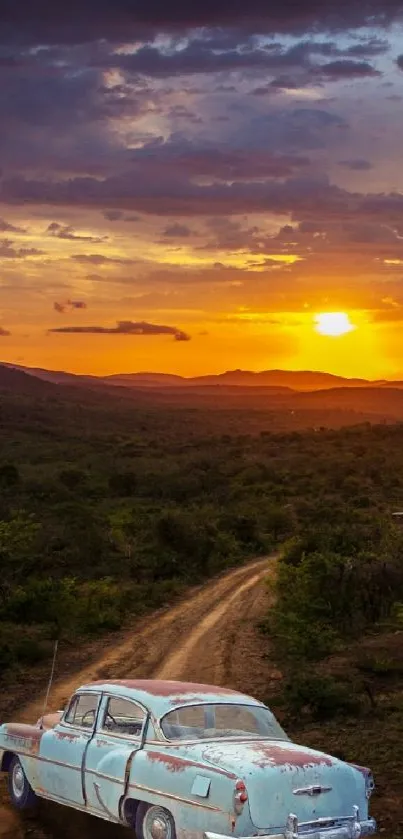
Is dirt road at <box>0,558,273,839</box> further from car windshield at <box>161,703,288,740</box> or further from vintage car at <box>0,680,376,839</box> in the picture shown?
car windshield at <box>161,703,288,740</box>

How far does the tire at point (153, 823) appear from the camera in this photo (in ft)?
26.9

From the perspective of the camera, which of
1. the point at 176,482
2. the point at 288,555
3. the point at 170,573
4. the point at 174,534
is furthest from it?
the point at 176,482

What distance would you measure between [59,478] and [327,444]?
4000cm

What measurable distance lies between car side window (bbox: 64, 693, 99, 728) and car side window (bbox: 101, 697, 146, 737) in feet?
0.69

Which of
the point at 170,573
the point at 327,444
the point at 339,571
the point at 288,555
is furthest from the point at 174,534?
the point at 327,444

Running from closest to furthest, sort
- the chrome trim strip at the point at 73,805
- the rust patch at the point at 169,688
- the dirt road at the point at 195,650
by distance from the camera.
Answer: the chrome trim strip at the point at 73,805, the rust patch at the point at 169,688, the dirt road at the point at 195,650

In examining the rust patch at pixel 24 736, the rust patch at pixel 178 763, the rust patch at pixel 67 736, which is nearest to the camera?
the rust patch at pixel 178 763

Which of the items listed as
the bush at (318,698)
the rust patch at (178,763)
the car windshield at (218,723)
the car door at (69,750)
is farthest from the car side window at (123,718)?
the bush at (318,698)

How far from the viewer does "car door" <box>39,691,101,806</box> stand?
930cm

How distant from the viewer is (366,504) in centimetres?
4522

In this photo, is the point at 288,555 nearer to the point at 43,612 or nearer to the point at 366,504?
the point at 43,612

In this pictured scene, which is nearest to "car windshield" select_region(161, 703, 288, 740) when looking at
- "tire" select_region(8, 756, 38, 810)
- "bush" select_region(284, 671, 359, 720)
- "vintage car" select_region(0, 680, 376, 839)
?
"vintage car" select_region(0, 680, 376, 839)

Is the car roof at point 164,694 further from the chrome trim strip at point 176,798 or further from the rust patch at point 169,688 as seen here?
the chrome trim strip at point 176,798

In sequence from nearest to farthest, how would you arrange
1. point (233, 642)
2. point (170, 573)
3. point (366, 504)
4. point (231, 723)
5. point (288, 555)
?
point (231, 723), point (233, 642), point (288, 555), point (170, 573), point (366, 504)
